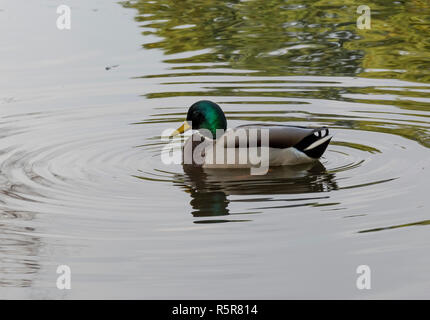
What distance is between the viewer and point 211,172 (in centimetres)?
1005

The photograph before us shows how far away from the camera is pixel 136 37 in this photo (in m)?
15.7

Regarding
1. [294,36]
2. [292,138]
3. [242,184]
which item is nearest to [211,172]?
[242,184]

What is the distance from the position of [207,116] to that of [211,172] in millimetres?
717

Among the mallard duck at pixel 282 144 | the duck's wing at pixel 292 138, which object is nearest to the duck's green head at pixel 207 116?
Result: the mallard duck at pixel 282 144

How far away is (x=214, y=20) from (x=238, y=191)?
794 centimetres

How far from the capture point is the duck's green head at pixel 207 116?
10.5 m

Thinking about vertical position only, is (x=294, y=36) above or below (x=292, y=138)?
above

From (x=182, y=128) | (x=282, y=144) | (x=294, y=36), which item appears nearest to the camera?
(x=282, y=144)

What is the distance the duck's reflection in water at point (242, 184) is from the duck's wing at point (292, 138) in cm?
19

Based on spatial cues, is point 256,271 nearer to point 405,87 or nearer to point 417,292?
point 417,292

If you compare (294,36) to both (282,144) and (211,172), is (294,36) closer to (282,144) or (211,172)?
(282,144)
